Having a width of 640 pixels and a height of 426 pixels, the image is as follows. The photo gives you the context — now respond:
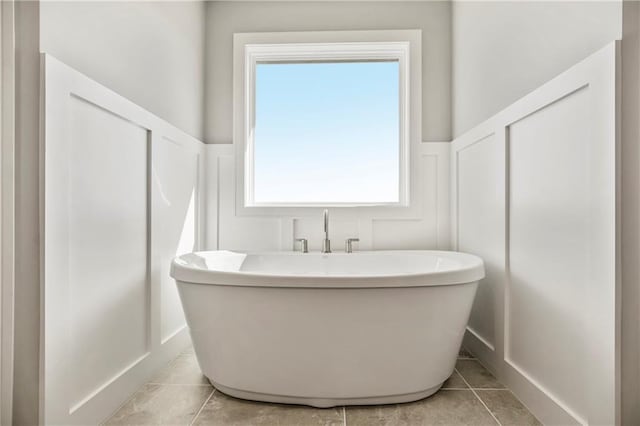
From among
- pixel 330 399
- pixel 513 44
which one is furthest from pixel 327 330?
pixel 513 44

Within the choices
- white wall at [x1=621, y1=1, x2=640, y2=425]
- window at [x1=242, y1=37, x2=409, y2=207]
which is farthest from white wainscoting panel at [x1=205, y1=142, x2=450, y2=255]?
white wall at [x1=621, y1=1, x2=640, y2=425]

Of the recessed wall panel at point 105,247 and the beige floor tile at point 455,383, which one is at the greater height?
the recessed wall panel at point 105,247

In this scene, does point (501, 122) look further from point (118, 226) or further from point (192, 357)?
point (192, 357)

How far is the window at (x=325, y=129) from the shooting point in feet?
8.82

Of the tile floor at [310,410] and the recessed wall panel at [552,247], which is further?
the tile floor at [310,410]

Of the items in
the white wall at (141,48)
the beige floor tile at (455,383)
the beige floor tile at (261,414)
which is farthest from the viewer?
the beige floor tile at (455,383)

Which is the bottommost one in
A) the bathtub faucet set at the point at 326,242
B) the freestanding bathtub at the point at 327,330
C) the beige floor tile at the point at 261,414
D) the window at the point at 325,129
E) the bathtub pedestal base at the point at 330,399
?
the beige floor tile at the point at 261,414

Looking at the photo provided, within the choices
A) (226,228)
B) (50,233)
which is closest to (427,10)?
(226,228)

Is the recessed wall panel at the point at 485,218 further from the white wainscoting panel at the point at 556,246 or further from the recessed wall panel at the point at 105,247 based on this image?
the recessed wall panel at the point at 105,247

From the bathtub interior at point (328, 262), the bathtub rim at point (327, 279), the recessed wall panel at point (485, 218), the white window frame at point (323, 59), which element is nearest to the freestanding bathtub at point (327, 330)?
the bathtub rim at point (327, 279)

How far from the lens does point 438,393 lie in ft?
5.27

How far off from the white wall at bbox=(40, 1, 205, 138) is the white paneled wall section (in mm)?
90

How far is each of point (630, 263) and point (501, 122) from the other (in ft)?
2.95

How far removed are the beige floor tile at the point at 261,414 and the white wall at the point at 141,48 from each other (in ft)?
4.45
